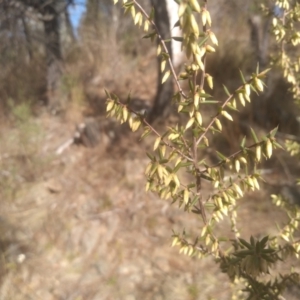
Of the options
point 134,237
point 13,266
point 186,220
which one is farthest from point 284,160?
point 13,266

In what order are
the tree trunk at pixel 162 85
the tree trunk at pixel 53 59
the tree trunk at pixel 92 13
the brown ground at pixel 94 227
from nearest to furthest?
the brown ground at pixel 94 227, the tree trunk at pixel 162 85, the tree trunk at pixel 53 59, the tree trunk at pixel 92 13

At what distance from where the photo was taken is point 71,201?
4.28 meters

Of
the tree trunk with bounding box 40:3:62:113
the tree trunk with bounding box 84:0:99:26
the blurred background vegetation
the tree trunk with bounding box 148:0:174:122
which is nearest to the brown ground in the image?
the blurred background vegetation

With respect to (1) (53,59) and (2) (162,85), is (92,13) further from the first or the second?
(2) (162,85)

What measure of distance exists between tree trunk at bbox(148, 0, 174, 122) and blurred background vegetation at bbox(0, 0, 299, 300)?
1.58 ft

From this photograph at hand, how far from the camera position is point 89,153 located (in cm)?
499

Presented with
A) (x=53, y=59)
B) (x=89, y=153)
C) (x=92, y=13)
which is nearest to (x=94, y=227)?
(x=89, y=153)

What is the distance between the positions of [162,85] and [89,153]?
4.13ft

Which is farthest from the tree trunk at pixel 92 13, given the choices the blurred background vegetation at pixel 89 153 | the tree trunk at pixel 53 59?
the tree trunk at pixel 53 59

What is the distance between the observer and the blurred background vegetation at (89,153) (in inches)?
134

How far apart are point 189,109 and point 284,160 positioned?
323cm

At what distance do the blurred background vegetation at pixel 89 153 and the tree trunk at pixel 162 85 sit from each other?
0.48m

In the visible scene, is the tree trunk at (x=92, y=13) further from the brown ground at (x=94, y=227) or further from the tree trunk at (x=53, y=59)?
the brown ground at (x=94, y=227)

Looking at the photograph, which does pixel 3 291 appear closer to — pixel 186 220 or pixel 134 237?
pixel 134 237
